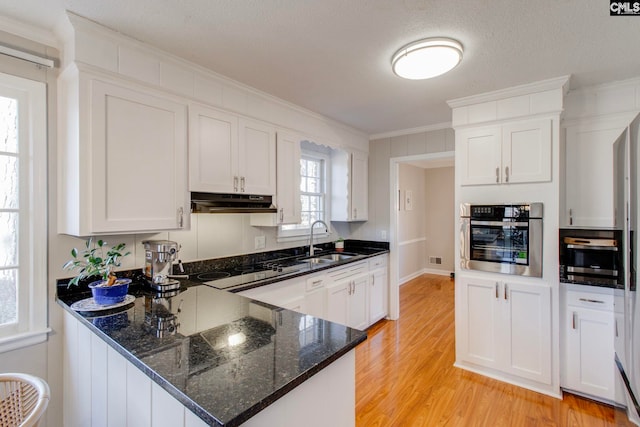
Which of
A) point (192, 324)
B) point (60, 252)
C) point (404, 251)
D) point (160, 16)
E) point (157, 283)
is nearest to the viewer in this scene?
point (192, 324)

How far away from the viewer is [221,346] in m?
1.13

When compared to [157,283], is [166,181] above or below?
above

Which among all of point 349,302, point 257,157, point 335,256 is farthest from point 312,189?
point 349,302

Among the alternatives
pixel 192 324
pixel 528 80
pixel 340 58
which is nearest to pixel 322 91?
pixel 340 58

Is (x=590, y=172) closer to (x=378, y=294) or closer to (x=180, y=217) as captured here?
(x=378, y=294)

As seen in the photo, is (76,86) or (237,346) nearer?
(237,346)

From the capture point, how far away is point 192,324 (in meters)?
1.36

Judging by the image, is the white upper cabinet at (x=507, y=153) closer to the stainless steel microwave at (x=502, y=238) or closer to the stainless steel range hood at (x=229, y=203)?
the stainless steel microwave at (x=502, y=238)

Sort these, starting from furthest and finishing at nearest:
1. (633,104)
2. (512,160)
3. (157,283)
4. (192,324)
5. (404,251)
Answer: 1. (404,251)
2. (512,160)
3. (633,104)
4. (157,283)
5. (192,324)

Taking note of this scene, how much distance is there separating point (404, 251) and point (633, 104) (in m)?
4.05

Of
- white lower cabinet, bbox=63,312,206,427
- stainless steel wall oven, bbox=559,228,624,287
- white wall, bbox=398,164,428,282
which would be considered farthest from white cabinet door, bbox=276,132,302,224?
white wall, bbox=398,164,428,282

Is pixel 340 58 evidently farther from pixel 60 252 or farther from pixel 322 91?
pixel 60 252

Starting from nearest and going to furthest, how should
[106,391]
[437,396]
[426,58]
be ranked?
[106,391], [426,58], [437,396]

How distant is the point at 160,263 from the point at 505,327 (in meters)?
2.76
